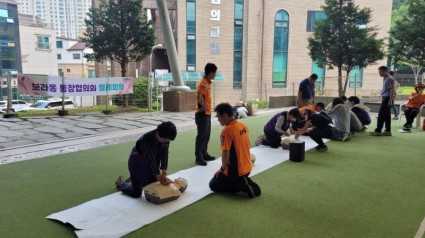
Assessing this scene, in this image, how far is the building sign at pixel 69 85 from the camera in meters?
9.73

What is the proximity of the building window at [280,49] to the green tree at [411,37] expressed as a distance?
1282cm

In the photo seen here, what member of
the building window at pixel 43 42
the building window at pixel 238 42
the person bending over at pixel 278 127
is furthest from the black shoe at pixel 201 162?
the building window at pixel 43 42

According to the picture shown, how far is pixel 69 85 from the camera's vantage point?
10359 mm

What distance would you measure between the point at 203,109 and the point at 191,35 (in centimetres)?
2008

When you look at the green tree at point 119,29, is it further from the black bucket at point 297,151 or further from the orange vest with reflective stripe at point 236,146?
the orange vest with reflective stripe at point 236,146

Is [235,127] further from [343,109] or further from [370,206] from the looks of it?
[343,109]

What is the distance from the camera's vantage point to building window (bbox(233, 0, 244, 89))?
79.0 feet

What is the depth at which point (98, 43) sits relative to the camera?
13.5 meters

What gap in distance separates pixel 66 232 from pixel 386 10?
2571 centimetres

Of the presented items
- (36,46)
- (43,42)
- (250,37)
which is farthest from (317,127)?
(43,42)

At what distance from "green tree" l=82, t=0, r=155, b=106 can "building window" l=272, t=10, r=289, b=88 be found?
13.0 metres

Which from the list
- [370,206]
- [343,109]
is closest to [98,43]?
[343,109]

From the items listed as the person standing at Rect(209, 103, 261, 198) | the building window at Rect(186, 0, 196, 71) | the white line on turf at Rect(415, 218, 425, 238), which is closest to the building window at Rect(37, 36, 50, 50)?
the building window at Rect(186, 0, 196, 71)

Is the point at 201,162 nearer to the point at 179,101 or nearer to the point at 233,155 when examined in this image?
the point at 233,155
